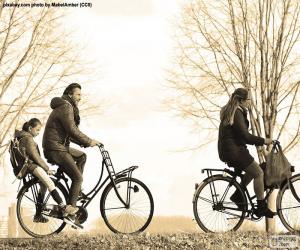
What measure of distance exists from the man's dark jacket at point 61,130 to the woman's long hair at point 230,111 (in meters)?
2.19

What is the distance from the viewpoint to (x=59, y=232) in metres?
9.59

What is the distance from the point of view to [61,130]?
29.4 ft

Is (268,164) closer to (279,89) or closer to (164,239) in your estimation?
(164,239)

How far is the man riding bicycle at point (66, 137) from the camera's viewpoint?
884 centimetres

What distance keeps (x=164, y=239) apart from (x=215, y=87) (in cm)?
719

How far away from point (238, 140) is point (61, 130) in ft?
9.32

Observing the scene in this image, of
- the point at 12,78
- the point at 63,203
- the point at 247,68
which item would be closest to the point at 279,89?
the point at 247,68

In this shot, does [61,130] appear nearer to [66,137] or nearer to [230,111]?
[66,137]

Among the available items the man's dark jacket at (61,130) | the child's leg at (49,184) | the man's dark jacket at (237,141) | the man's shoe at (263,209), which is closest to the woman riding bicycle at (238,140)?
the man's dark jacket at (237,141)

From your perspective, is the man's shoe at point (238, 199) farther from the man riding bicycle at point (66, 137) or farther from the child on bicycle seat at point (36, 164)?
the child on bicycle seat at point (36, 164)

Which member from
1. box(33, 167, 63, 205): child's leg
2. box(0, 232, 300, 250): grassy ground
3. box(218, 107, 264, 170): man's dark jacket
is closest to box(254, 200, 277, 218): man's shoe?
box(0, 232, 300, 250): grassy ground

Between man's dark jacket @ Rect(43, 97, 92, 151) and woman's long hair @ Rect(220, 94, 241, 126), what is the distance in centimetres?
219

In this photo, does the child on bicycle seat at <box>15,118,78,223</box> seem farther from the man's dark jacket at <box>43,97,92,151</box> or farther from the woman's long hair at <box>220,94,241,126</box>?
the woman's long hair at <box>220,94,241,126</box>

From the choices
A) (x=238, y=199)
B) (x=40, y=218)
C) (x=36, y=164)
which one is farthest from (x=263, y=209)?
(x=36, y=164)
